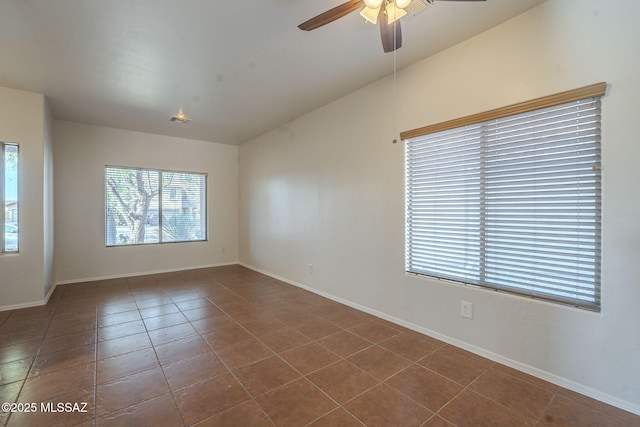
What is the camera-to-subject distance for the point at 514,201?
2.21 meters

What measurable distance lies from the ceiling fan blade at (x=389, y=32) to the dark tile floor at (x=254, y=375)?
2.32m

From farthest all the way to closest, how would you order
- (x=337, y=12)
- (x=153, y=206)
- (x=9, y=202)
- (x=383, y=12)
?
(x=153, y=206), (x=9, y=202), (x=383, y=12), (x=337, y=12)

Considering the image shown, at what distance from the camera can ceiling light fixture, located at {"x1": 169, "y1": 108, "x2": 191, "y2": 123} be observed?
4.23m

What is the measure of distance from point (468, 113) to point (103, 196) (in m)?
5.61

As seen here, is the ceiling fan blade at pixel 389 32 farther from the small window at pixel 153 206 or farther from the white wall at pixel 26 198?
the small window at pixel 153 206

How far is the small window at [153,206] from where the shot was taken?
506cm

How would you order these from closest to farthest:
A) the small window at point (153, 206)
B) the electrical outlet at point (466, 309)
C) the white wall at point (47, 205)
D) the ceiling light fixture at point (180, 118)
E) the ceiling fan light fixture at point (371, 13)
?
the ceiling fan light fixture at point (371, 13) < the electrical outlet at point (466, 309) < the white wall at point (47, 205) < the ceiling light fixture at point (180, 118) < the small window at point (153, 206)

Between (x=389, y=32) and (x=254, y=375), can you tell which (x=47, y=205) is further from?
(x=389, y=32)

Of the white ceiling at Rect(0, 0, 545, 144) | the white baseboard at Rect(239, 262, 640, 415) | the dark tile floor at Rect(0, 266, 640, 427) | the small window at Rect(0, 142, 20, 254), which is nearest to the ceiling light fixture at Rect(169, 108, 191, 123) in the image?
the white ceiling at Rect(0, 0, 545, 144)

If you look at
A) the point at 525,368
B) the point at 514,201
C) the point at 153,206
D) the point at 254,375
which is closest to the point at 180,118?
the point at 153,206

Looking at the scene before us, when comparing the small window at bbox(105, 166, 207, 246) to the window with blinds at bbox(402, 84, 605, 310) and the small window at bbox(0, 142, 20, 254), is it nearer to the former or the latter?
the small window at bbox(0, 142, 20, 254)

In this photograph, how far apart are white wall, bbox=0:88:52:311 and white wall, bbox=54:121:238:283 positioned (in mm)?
1183

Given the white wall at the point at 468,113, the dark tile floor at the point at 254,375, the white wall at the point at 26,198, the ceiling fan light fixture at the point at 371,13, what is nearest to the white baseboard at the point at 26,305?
the white wall at the point at 26,198

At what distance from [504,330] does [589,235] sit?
91cm
